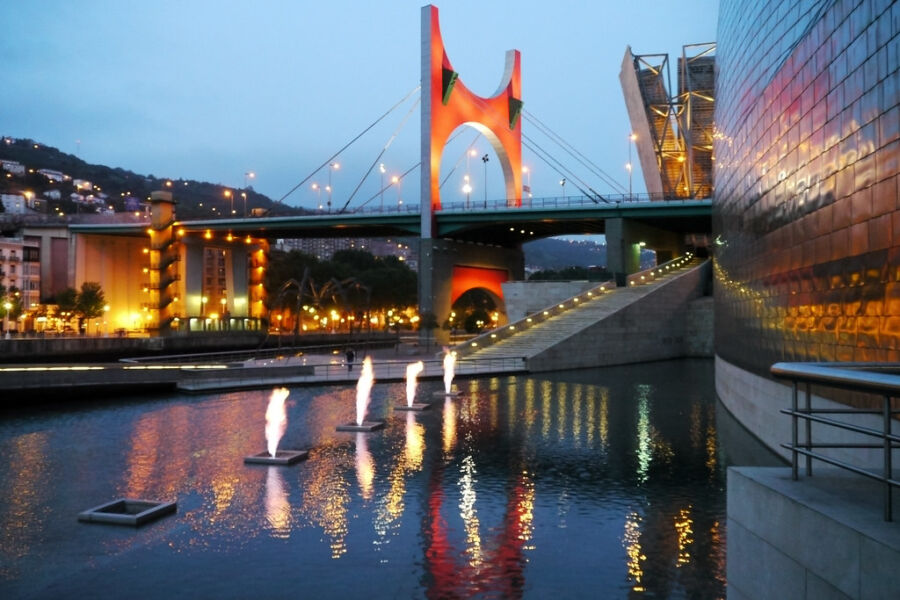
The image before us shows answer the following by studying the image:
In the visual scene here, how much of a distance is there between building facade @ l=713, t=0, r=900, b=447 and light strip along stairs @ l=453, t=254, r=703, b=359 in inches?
696

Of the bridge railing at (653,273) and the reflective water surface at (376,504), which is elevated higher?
the bridge railing at (653,273)

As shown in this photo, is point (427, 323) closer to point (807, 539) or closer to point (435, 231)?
point (435, 231)

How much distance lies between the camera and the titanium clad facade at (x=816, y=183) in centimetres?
1193

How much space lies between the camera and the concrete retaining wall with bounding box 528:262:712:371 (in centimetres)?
4259

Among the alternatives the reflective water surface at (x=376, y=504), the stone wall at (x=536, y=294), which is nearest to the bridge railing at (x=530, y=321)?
the stone wall at (x=536, y=294)

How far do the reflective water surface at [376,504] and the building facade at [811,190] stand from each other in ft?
10.2

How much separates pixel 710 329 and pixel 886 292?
139 feet

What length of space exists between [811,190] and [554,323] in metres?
31.4

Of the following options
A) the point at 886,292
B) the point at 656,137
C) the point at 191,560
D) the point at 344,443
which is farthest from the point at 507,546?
the point at 656,137

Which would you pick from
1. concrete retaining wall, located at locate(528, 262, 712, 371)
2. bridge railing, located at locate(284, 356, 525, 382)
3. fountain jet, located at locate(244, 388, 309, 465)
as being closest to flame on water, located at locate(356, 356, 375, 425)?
bridge railing, located at locate(284, 356, 525, 382)

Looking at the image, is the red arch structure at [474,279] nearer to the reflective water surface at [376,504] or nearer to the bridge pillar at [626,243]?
the bridge pillar at [626,243]

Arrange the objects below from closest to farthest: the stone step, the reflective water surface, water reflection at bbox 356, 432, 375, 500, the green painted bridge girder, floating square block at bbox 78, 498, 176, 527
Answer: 1. the reflective water surface
2. floating square block at bbox 78, 498, 176, 527
3. water reflection at bbox 356, 432, 375, 500
4. the stone step
5. the green painted bridge girder

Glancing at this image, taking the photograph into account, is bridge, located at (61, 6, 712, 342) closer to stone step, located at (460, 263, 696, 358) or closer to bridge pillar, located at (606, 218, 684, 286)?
bridge pillar, located at (606, 218, 684, 286)

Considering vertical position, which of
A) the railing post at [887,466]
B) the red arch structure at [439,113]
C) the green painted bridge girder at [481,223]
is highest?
the red arch structure at [439,113]
